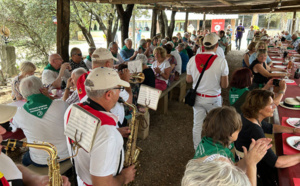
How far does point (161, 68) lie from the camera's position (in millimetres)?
4945

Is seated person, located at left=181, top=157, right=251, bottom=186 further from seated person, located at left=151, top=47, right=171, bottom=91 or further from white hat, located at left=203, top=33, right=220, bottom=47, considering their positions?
seated person, located at left=151, top=47, right=171, bottom=91

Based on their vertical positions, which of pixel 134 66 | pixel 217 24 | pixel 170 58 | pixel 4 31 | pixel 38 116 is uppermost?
pixel 217 24

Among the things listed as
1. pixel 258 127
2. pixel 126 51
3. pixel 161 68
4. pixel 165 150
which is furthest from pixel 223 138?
pixel 126 51

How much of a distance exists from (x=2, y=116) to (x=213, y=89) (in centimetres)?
267

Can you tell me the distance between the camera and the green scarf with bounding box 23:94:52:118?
7.32 feet

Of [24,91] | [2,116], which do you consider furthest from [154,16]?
[2,116]

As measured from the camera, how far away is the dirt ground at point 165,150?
3215mm

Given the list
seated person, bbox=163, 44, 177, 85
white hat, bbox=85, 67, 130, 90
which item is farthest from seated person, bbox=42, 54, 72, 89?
white hat, bbox=85, 67, 130, 90

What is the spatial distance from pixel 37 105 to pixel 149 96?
45.7 inches

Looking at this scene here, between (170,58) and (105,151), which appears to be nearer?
(105,151)

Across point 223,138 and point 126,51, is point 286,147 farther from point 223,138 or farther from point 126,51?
point 126,51

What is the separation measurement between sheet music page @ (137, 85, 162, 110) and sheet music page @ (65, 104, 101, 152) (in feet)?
3.15

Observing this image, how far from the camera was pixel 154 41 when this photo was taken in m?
8.99

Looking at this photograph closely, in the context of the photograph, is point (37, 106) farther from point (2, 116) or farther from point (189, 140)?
point (189, 140)
